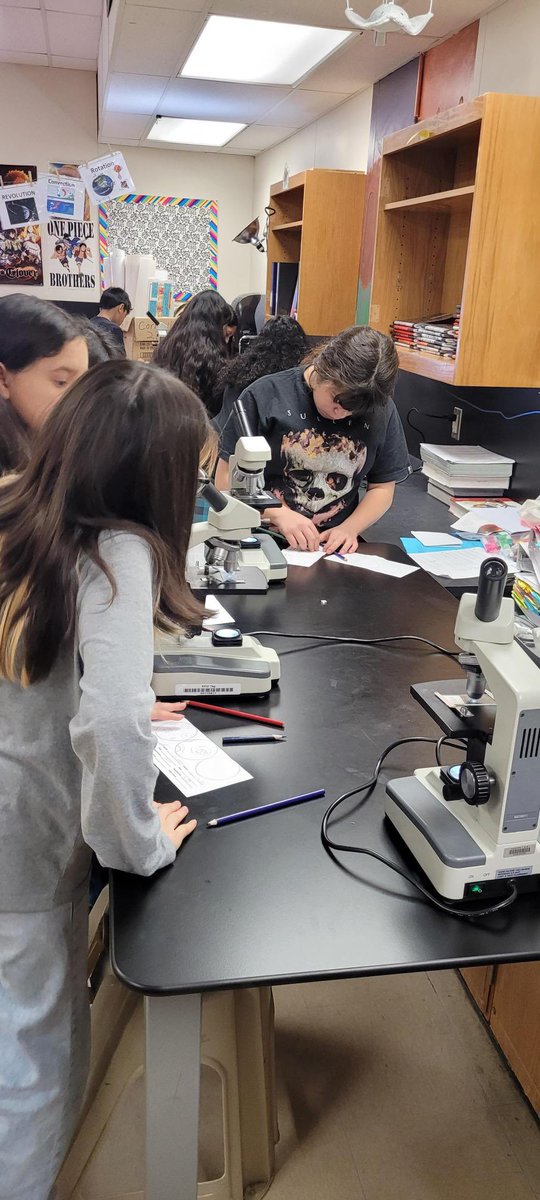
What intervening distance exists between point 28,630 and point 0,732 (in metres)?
0.15

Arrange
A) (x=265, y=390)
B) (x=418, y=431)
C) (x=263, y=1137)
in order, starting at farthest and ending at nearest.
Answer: (x=418, y=431) → (x=265, y=390) → (x=263, y=1137)

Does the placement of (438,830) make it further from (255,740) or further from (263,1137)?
(263,1137)

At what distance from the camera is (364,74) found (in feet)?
11.3

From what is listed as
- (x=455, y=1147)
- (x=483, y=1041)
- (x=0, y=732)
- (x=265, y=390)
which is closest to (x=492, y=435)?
(x=265, y=390)

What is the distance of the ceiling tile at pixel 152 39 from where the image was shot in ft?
9.34

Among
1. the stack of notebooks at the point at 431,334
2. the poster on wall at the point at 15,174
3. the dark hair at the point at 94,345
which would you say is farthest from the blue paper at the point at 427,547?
the poster on wall at the point at 15,174

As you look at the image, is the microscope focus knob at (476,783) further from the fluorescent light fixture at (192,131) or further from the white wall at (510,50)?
the fluorescent light fixture at (192,131)

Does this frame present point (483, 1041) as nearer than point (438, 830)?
No

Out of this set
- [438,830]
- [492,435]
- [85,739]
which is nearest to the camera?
[85,739]

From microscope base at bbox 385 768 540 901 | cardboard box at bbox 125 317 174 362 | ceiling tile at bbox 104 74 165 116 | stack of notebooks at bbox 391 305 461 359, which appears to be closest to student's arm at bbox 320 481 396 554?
stack of notebooks at bbox 391 305 461 359

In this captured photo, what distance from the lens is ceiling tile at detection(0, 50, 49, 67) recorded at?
4914 mm

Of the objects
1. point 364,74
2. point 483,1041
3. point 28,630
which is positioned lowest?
point 483,1041

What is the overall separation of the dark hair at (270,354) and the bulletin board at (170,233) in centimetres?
321

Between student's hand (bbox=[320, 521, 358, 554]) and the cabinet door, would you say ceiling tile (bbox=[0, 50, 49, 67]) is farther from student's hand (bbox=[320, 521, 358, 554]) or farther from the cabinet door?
the cabinet door
